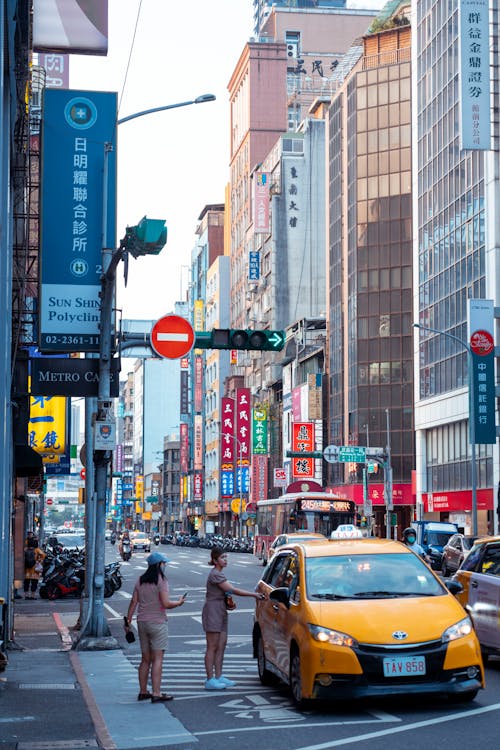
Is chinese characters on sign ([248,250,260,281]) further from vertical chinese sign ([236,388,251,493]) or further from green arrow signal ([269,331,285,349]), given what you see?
green arrow signal ([269,331,285,349])

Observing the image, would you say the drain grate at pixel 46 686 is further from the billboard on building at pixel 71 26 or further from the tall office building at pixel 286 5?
the tall office building at pixel 286 5

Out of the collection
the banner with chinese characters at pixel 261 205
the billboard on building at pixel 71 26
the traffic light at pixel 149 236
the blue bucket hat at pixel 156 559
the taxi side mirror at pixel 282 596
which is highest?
the banner with chinese characters at pixel 261 205

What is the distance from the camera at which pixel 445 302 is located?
7144 cm

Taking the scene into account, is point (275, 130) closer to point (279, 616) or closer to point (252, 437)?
point (252, 437)

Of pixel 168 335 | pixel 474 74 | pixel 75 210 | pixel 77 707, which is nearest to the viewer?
pixel 77 707

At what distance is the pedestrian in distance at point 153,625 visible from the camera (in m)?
13.5

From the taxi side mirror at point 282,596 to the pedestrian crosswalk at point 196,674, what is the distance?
1.56 metres

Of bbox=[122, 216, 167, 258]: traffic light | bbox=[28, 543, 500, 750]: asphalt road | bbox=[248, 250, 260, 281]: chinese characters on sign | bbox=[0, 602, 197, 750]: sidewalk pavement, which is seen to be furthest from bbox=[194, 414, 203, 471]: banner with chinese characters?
bbox=[122, 216, 167, 258]: traffic light

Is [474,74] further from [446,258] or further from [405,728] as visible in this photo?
[405,728]

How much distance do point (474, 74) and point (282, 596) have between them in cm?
4899

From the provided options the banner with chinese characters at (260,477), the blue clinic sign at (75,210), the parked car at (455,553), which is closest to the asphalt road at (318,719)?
the blue clinic sign at (75,210)

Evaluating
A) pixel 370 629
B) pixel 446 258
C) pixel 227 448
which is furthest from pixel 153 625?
pixel 227 448

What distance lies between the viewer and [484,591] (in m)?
16.2

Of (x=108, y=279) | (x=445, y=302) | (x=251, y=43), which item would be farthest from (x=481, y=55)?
(x=251, y=43)
